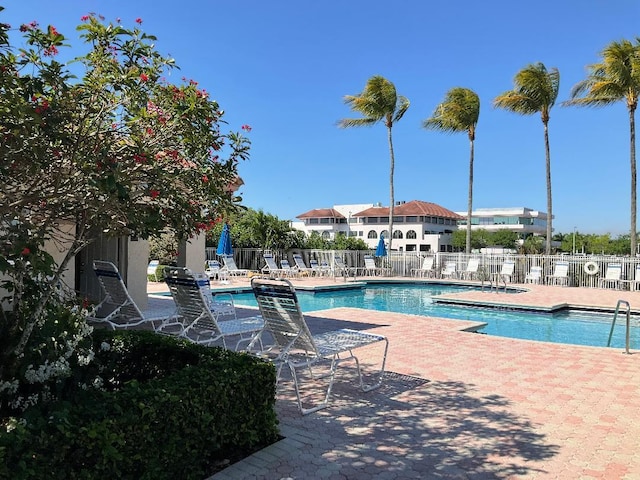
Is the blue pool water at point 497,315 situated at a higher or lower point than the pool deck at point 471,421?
lower

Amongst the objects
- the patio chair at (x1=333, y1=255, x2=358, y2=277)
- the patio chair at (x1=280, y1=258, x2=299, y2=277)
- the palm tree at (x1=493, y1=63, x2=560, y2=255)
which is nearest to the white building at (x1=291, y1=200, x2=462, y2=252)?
the patio chair at (x1=333, y1=255, x2=358, y2=277)

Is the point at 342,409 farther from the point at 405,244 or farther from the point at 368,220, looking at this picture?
the point at 368,220

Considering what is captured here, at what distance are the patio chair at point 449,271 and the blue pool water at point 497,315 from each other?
7.00 feet

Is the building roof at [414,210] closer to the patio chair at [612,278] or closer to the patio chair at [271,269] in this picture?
the patio chair at [271,269]

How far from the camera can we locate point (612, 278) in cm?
1959

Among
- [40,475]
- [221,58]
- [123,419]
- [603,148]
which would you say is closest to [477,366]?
[123,419]

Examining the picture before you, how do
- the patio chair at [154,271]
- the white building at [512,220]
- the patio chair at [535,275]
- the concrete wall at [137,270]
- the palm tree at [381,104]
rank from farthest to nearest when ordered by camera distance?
the white building at [512,220], the palm tree at [381,104], the patio chair at [535,275], the patio chair at [154,271], the concrete wall at [137,270]

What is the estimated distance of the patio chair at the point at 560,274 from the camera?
20969 mm

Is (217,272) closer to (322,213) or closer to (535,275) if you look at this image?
(535,275)

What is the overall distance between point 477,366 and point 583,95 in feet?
72.0

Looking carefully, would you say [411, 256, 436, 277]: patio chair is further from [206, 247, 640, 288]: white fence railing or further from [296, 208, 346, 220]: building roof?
[296, 208, 346, 220]: building roof

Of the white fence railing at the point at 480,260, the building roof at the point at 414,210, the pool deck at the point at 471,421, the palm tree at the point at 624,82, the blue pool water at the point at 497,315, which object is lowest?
the blue pool water at the point at 497,315

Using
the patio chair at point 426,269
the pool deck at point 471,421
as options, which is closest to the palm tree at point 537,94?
the patio chair at point 426,269

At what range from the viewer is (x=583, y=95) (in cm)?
2364
